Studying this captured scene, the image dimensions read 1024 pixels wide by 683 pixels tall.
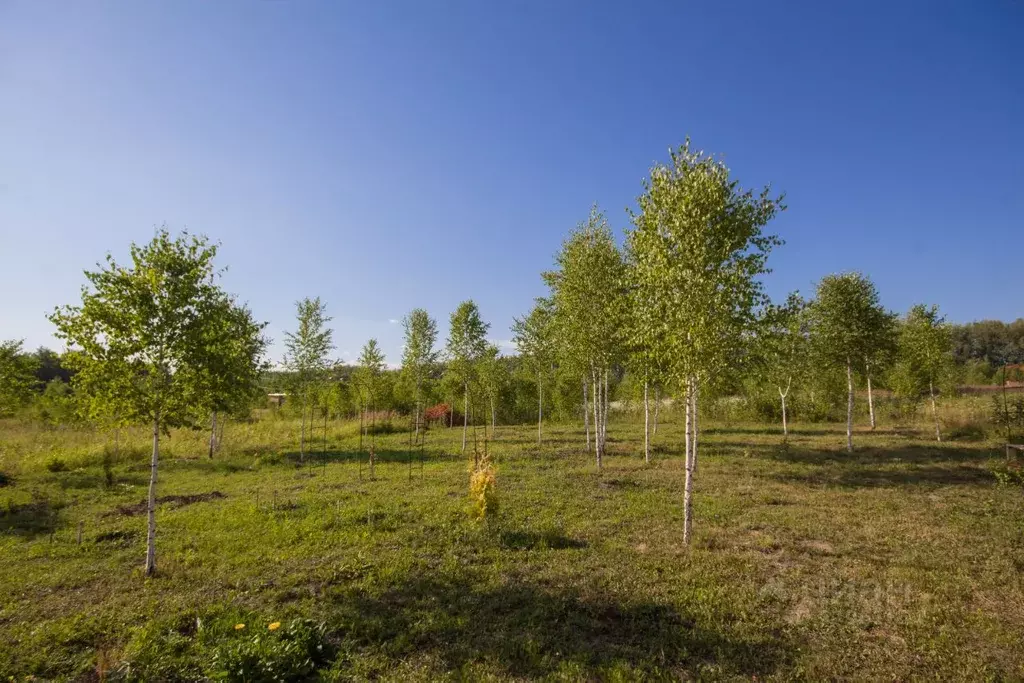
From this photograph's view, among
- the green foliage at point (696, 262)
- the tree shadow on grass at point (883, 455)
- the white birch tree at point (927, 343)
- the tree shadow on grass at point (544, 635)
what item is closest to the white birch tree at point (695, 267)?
the green foliage at point (696, 262)

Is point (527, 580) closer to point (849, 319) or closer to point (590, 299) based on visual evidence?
point (590, 299)

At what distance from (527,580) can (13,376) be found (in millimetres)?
33232

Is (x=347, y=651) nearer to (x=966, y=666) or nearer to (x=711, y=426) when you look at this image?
(x=966, y=666)

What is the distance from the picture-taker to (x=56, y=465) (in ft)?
86.5

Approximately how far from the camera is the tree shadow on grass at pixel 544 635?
7.42 meters

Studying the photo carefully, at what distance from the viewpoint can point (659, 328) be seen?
14273 mm

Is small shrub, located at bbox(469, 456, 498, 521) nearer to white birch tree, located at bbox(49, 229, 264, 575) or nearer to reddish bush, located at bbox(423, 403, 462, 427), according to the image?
white birch tree, located at bbox(49, 229, 264, 575)

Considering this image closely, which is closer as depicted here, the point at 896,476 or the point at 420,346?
the point at 896,476

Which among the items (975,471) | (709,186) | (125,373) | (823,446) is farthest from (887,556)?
(823,446)

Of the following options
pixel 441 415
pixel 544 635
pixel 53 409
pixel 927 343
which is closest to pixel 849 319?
pixel 927 343

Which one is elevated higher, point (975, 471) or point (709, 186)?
point (709, 186)

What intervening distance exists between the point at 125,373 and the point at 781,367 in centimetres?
3741

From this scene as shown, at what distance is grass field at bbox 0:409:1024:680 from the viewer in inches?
300

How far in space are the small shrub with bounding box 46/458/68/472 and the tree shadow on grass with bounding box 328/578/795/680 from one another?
27529mm
